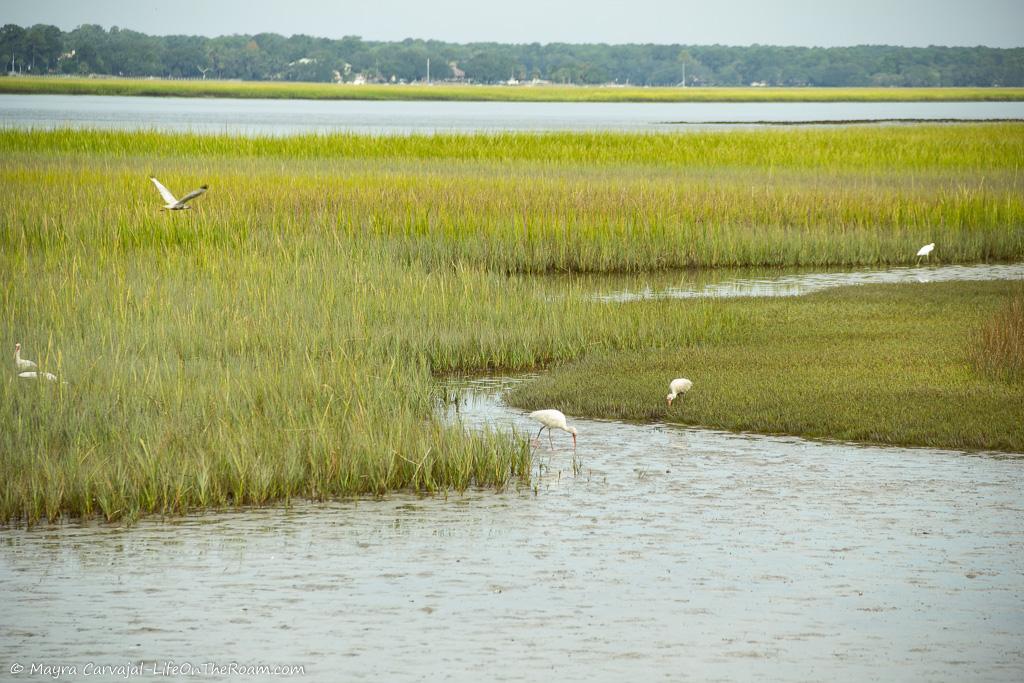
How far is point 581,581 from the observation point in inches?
306

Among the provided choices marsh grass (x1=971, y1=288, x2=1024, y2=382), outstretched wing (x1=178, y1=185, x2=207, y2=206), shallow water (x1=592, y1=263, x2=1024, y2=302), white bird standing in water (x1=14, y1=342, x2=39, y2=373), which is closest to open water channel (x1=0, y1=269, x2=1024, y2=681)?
marsh grass (x1=971, y1=288, x2=1024, y2=382)

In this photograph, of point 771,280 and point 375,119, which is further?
point 375,119

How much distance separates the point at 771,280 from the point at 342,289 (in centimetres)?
861

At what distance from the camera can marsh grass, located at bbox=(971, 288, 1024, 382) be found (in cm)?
1291

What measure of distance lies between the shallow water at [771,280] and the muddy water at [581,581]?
31.8 ft

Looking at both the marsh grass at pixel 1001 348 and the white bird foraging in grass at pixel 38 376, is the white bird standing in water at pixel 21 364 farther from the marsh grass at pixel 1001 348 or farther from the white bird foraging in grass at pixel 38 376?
the marsh grass at pixel 1001 348

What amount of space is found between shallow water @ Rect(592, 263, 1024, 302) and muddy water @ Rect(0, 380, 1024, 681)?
31.8 ft

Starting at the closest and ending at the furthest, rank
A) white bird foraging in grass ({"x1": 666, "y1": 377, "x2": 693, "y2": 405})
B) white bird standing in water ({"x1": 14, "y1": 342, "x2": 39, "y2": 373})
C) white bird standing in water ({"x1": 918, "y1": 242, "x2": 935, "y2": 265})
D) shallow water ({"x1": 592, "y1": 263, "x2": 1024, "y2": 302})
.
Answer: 1. white bird standing in water ({"x1": 14, "y1": 342, "x2": 39, "y2": 373})
2. white bird foraging in grass ({"x1": 666, "y1": 377, "x2": 693, "y2": 405})
3. shallow water ({"x1": 592, "y1": 263, "x2": 1024, "y2": 302})
4. white bird standing in water ({"x1": 918, "y1": 242, "x2": 935, "y2": 265})

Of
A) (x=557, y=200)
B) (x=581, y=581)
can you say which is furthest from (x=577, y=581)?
(x=557, y=200)

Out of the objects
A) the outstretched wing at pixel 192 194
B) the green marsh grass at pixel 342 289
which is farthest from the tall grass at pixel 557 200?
the outstretched wing at pixel 192 194

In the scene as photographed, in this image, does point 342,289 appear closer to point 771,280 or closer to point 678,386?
point 678,386

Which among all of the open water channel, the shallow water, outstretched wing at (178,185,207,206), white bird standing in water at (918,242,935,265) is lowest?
the shallow water

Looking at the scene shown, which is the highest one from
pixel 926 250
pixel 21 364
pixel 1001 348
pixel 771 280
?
pixel 21 364

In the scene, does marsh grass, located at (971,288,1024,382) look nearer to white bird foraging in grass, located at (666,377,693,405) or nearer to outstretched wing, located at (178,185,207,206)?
white bird foraging in grass, located at (666,377,693,405)
